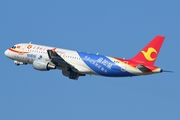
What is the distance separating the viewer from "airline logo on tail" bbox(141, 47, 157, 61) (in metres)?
108

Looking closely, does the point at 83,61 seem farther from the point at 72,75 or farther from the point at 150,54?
the point at 150,54

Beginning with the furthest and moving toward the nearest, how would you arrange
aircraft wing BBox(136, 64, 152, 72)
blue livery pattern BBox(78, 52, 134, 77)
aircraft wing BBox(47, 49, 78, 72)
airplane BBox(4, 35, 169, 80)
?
1. aircraft wing BBox(47, 49, 78, 72)
2. blue livery pattern BBox(78, 52, 134, 77)
3. airplane BBox(4, 35, 169, 80)
4. aircraft wing BBox(136, 64, 152, 72)

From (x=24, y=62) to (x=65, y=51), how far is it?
8.54 m

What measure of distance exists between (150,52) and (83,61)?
37.6 feet

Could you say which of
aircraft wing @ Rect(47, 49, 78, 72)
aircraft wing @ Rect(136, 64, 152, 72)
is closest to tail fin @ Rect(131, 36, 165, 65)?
aircraft wing @ Rect(136, 64, 152, 72)

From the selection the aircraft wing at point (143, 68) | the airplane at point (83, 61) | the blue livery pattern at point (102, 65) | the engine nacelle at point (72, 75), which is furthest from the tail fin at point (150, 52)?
the engine nacelle at point (72, 75)

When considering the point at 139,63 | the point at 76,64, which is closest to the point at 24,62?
the point at 76,64

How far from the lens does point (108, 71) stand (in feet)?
362

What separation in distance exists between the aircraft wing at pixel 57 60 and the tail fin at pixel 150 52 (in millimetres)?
11258

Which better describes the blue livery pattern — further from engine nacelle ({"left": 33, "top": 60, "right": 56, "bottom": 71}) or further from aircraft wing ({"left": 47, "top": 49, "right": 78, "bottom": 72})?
engine nacelle ({"left": 33, "top": 60, "right": 56, "bottom": 71})

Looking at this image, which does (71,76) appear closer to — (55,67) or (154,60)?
(55,67)

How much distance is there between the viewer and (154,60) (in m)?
108

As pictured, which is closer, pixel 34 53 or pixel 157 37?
pixel 157 37

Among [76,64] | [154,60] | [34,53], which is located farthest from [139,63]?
[34,53]
